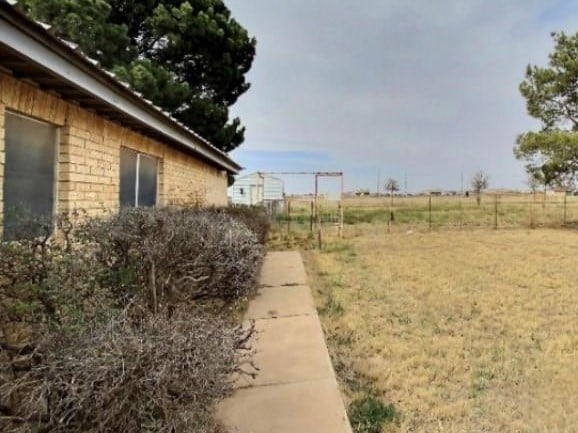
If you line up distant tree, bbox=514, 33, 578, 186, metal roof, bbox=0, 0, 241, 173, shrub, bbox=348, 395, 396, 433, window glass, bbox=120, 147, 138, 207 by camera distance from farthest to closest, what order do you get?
1. distant tree, bbox=514, 33, 578, 186
2. window glass, bbox=120, 147, 138, 207
3. shrub, bbox=348, 395, 396, 433
4. metal roof, bbox=0, 0, 241, 173

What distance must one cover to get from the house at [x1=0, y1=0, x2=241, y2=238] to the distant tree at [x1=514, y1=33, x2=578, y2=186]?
1778 centimetres

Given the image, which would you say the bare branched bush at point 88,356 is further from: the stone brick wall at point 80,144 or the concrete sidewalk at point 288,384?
the stone brick wall at point 80,144

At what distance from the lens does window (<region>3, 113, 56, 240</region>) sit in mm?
3666

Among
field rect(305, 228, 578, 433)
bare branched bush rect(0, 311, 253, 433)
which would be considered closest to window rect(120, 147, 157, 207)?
field rect(305, 228, 578, 433)

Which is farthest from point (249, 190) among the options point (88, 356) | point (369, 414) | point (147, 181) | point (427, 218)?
point (88, 356)

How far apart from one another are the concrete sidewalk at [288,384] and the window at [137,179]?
2235mm

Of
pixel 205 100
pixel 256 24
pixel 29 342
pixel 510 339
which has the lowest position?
pixel 510 339

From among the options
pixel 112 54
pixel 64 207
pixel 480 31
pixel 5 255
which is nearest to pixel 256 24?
pixel 112 54

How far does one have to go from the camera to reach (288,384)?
3.74 meters

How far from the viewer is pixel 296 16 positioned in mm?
14211

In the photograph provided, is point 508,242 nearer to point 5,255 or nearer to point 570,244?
point 570,244

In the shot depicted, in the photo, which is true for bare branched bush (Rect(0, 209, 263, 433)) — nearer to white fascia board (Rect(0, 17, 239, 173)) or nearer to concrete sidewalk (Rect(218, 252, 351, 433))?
concrete sidewalk (Rect(218, 252, 351, 433))

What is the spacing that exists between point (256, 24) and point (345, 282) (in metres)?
13.4

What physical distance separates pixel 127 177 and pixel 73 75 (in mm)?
2865
